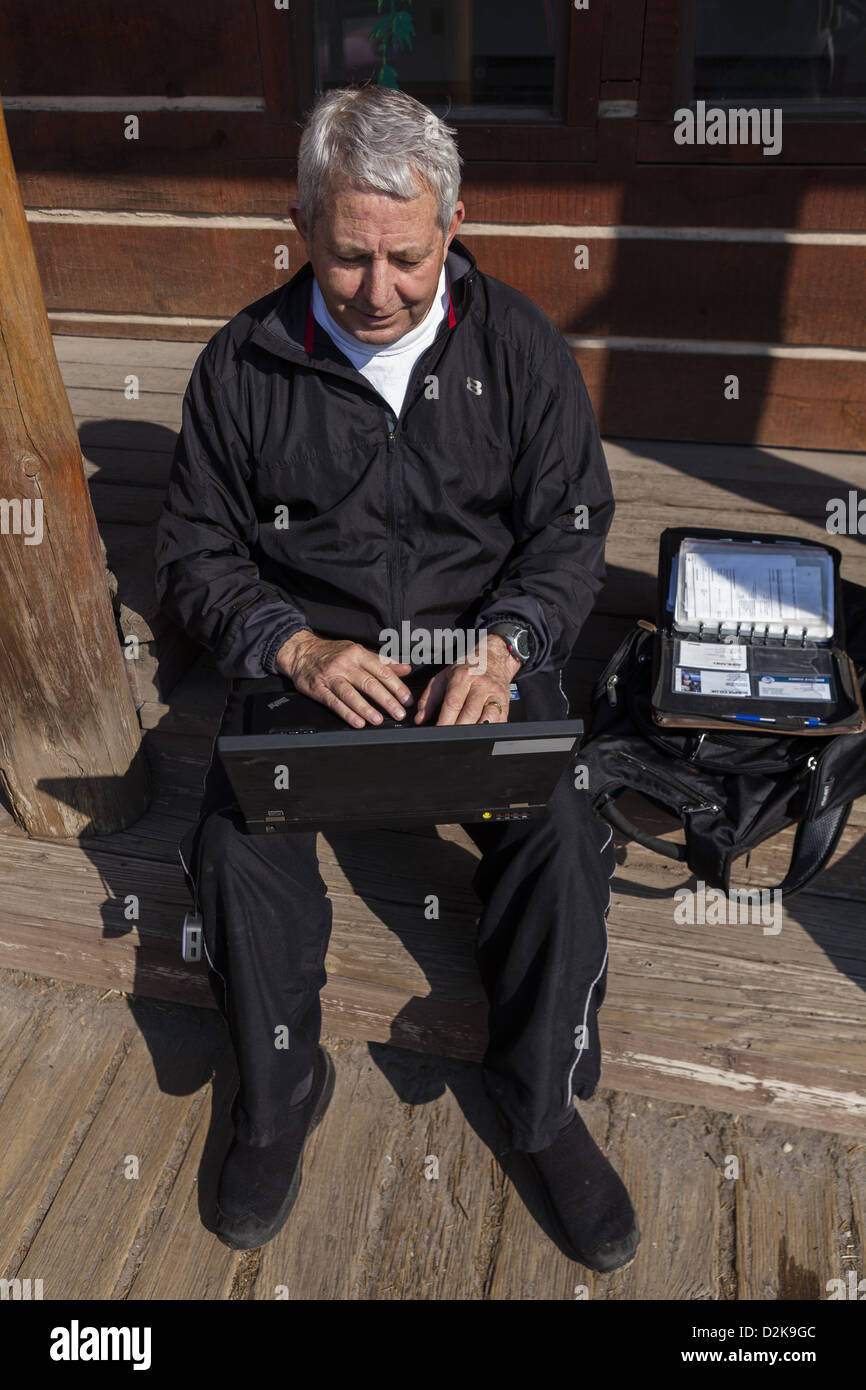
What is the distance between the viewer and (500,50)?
10.1ft

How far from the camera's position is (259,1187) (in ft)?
6.26

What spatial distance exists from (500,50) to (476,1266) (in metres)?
3.24

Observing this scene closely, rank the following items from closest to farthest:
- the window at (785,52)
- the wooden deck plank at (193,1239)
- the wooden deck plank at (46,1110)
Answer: the wooden deck plank at (193,1239), the wooden deck plank at (46,1110), the window at (785,52)

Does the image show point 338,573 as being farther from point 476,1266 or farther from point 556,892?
point 476,1266

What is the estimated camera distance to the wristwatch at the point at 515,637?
6.63 ft

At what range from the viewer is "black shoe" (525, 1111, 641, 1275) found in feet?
6.01

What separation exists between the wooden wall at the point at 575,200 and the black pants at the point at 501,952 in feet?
6.56

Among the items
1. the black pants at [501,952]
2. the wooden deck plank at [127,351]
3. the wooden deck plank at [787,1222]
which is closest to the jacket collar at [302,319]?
the black pants at [501,952]

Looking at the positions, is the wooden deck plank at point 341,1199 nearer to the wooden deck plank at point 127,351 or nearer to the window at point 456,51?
the wooden deck plank at point 127,351

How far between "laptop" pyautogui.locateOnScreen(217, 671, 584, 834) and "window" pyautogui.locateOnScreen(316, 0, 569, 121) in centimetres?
233

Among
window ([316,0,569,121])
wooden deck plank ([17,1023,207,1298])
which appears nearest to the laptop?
wooden deck plank ([17,1023,207,1298])

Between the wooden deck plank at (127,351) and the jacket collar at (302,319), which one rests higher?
the jacket collar at (302,319)

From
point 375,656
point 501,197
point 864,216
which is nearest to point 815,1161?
point 375,656

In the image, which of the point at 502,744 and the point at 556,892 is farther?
the point at 556,892
